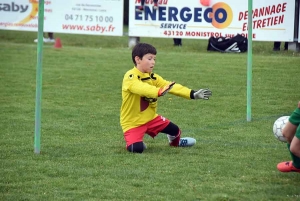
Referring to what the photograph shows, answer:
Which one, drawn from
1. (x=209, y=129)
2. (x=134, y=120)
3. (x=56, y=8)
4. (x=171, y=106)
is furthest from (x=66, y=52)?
(x=134, y=120)

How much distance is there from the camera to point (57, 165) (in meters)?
6.84

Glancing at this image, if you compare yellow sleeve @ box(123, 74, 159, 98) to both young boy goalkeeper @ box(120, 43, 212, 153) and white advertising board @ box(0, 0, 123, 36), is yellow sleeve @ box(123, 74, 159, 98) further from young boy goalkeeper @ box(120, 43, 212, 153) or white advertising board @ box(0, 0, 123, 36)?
white advertising board @ box(0, 0, 123, 36)

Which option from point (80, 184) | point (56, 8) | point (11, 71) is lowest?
point (80, 184)

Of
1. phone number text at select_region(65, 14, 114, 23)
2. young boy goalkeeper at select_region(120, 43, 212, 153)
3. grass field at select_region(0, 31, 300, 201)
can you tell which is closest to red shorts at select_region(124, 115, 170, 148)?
young boy goalkeeper at select_region(120, 43, 212, 153)

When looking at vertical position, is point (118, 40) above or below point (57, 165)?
above

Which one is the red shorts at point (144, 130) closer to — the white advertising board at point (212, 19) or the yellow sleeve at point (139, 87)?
the yellow sleeve at point (139, 87)

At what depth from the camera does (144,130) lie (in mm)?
7746

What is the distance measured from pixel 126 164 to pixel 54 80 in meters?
7.36

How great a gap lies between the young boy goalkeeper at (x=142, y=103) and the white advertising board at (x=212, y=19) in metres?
9.80

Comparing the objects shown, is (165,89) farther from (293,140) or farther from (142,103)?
(293,140)

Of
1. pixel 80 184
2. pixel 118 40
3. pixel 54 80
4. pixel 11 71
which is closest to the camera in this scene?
pixel 80 184

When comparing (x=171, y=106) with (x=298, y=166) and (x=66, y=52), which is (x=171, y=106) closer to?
(x=298, y=166)

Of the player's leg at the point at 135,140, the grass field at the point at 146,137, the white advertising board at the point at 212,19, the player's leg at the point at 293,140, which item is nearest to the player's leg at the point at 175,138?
the grass field at the point at 146,137

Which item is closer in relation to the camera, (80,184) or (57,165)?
(80,184)
